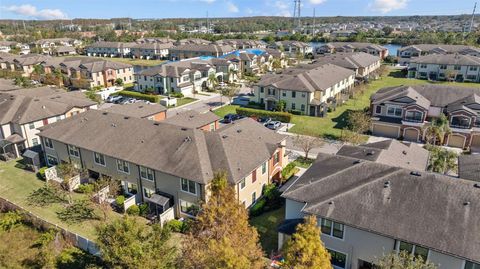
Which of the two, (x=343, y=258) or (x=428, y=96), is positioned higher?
(x=428, y=96)

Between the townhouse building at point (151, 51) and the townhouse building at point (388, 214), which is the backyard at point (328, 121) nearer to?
the townhouse building at point (388, 214)

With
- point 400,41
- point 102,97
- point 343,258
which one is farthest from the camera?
point 400,41

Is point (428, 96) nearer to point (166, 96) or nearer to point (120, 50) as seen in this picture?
point (166, 96)

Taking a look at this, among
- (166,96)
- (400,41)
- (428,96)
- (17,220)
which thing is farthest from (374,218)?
(400,41)

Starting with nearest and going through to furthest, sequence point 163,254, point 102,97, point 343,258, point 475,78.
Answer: point 163,254 < point 343,258 < point 102,97 < point 475,78

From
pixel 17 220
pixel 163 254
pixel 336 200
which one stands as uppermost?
pixel 336 200

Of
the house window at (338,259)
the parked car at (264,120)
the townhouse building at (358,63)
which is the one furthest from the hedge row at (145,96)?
the house window at (338,259)

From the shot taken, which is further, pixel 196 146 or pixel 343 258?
pixel 196 146

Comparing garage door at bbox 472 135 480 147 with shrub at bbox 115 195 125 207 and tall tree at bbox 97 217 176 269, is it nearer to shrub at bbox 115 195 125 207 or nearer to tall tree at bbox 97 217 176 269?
tall tree at bbox 97 217 176 269

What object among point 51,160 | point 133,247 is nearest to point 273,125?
point 51,160
